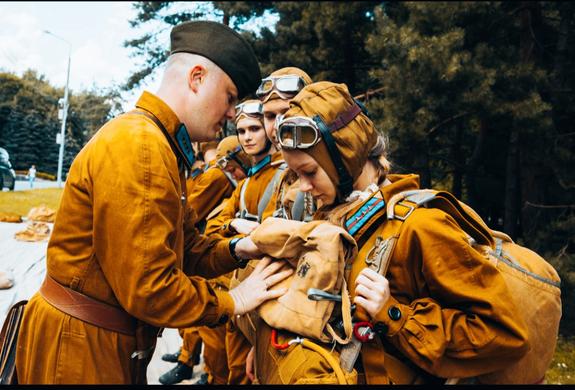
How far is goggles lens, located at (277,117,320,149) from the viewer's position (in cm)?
192

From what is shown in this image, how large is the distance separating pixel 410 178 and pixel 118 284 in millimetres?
1341

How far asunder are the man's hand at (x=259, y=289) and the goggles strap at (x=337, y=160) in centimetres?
45

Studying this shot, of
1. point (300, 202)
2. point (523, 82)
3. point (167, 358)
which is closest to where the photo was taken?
point (300, 202)

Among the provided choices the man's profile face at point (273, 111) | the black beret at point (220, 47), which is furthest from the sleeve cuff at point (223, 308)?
the man's profile face at point (273, 111)

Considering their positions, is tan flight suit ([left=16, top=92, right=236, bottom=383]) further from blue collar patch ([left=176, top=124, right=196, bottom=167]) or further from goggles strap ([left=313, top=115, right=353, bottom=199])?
goggles strap ([left=313, top=115, right=353, bottom=199])

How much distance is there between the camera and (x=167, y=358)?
5195 mm

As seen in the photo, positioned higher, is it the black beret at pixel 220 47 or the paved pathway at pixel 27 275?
the black beret at pixel 220 47

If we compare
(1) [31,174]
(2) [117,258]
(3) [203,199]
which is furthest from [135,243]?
(1) [31,174]

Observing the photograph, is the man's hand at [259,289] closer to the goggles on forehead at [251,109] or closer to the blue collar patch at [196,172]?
the goggles on forehead at [251,109]

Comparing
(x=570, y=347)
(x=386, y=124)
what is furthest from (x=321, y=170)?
(x=570, y=347)

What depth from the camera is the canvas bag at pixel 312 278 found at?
167 cm

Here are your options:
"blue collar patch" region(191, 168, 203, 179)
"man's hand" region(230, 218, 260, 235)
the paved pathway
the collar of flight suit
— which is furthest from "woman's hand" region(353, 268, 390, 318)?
"blue collar patch" region(191, 168, 203, 179)
